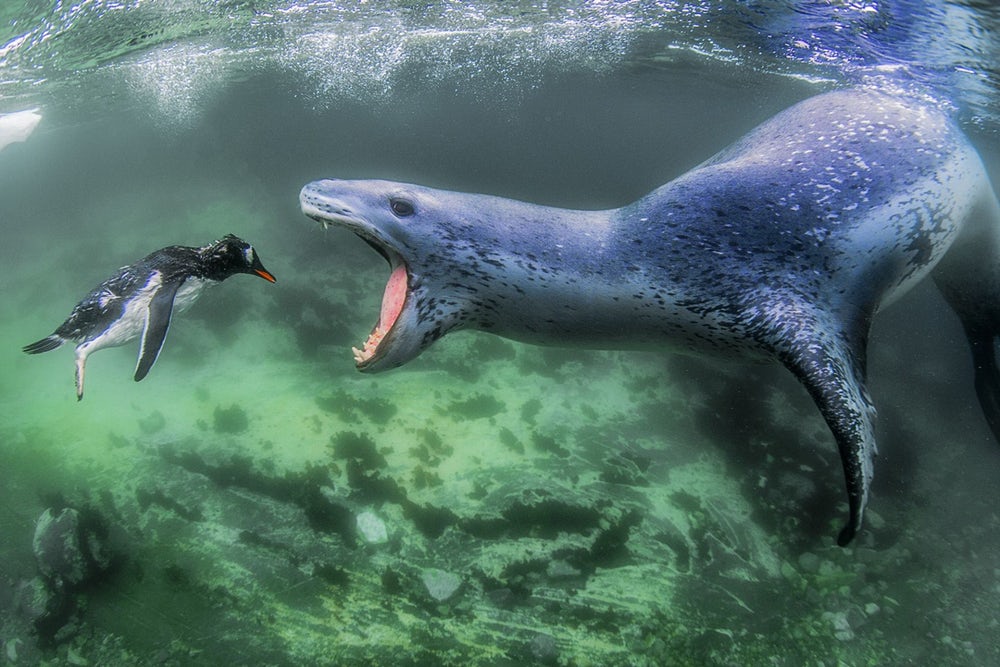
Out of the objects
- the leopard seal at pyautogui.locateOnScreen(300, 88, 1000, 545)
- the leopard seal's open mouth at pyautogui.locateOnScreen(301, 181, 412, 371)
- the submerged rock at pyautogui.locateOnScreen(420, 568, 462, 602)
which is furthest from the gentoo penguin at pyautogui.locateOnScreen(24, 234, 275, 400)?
the submerged rock at pyautogui.locateOnScreen(420, 568, 462, 602)

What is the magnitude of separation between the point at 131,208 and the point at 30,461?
31.4 ft

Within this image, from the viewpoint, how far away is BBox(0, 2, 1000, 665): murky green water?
3.70 meters

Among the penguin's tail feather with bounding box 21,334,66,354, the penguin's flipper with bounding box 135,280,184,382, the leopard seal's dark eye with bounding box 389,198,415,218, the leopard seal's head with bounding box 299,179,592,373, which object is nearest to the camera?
the leopard seal's head with bounding box 299,179,592,373

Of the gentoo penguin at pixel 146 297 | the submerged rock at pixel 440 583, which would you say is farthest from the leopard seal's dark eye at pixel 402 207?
the submerged rock at pixel 440 583

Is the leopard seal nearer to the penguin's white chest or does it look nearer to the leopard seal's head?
the leopard seal's head

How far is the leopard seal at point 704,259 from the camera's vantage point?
282 centimetres

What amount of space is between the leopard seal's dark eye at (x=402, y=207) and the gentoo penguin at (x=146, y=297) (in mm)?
1399

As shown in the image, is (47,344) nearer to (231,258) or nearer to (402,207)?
(231,258)

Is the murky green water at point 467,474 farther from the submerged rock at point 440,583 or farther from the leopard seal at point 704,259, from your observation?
the leopard seal at point 704,259

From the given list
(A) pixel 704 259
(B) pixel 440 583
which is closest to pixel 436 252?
(A) pixel 704 259

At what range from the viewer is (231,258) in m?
4.26

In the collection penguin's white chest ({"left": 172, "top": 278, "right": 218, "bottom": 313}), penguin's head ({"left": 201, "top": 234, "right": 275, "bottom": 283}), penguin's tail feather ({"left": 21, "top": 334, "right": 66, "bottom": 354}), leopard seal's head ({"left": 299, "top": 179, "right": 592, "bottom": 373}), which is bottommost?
penguin's white chest ({"left": 172, "top": 278, "right": 218, "bottom": 313})

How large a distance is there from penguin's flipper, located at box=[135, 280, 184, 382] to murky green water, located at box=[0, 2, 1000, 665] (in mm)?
1644

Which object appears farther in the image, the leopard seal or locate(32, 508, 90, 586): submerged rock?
locate(32, 508, 90, 586): submerged rock
